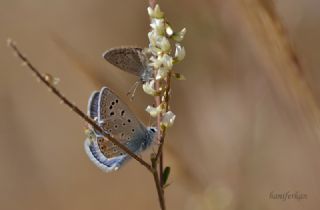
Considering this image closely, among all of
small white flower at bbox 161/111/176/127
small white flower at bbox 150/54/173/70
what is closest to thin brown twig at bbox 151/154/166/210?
small white flower at bbox 161/111/176/127

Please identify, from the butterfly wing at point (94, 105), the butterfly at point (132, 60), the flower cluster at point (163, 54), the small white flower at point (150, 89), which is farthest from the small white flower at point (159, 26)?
the butterfly wing at point (94, 105)

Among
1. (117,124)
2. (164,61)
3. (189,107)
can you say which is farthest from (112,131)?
(189,107)

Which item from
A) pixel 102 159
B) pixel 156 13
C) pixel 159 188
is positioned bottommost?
pixel 159 188

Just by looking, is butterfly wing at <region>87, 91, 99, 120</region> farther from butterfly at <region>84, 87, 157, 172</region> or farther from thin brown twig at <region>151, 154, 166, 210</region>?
thin brown twig at <region>151, 154, 166, 210</region>

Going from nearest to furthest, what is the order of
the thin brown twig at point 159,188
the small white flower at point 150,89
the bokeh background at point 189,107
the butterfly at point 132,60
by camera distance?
1. the thin brown twig at point 159,188
2. the small white flower at point 150,89
3. the butterfly at point 132,60
4. the bokeh background at point 189,107

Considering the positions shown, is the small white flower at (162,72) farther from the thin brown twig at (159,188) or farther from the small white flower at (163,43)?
the thin brown twig at (159,188)

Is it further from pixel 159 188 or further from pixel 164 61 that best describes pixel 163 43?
pixel 159 188

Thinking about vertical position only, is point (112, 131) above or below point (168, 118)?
above
